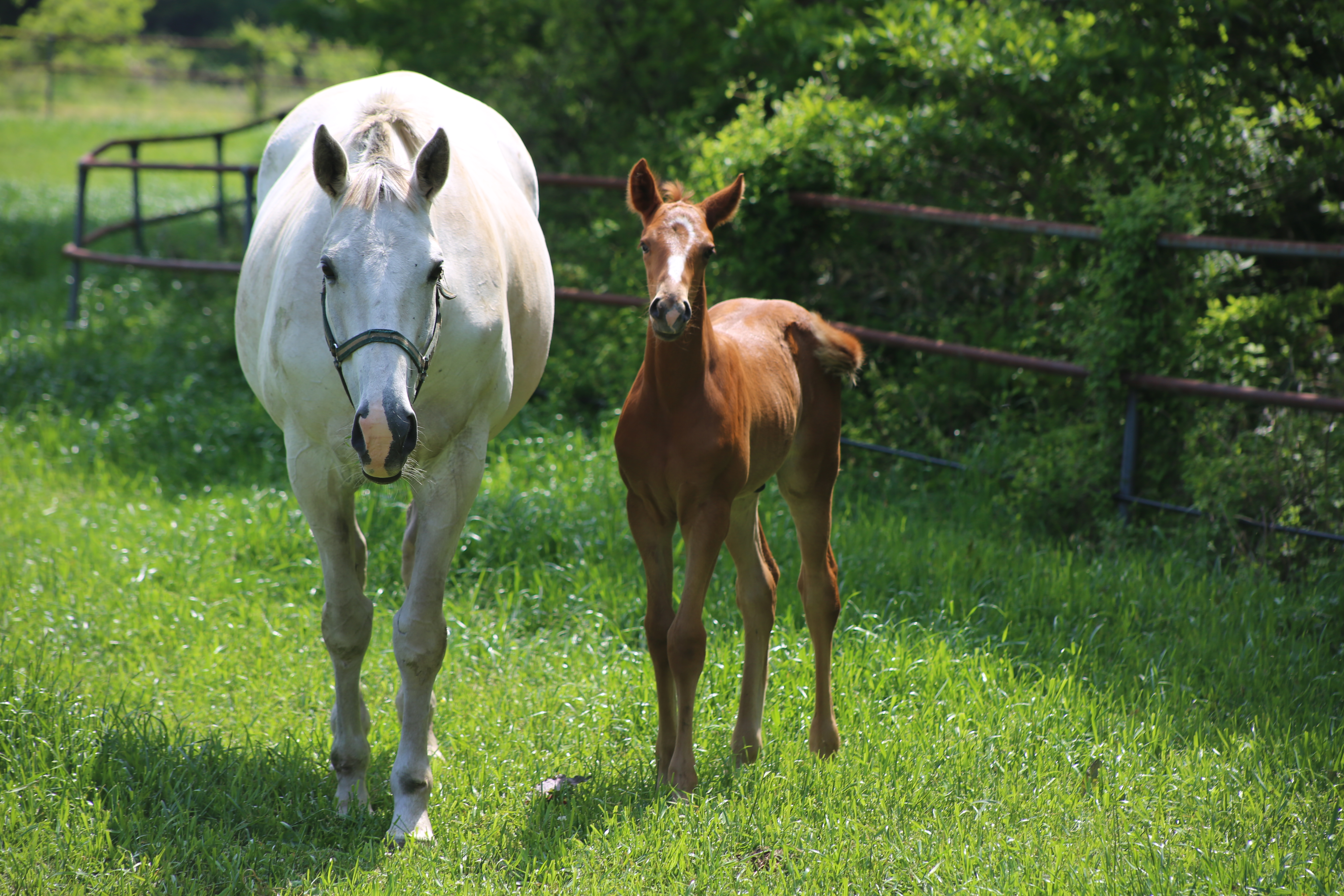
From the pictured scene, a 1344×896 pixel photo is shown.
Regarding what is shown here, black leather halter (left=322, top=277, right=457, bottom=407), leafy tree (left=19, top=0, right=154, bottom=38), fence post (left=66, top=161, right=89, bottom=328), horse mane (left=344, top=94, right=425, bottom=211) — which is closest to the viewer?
black leather halter (left=322, top=277, right=457, bottom=407)

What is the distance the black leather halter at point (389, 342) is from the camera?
2623 mm

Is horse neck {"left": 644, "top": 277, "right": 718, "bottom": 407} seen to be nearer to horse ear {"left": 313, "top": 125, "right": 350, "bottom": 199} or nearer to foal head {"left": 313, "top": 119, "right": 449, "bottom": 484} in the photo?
foal head {"left": 313, "top": 119, "right": 449, "bottom": 484}

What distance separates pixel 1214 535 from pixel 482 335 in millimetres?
3649

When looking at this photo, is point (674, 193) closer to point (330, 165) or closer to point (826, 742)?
point (330, 165)

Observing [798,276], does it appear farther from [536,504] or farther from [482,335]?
[482,335]

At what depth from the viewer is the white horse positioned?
8.79 ft

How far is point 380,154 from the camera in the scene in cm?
293

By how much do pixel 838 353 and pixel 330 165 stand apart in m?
1.75

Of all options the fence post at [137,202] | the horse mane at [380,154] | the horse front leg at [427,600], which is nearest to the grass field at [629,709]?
the horse front leg at [427,600]

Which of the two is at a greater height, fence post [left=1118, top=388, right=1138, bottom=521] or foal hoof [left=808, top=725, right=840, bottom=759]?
fence post [left=1118, top=388, right=1138, bottom=521]

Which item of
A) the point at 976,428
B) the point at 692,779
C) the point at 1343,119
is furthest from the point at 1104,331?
the point at 692,779

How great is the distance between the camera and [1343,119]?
5.43m

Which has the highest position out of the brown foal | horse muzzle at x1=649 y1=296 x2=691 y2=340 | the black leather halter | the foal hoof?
horse muzzle at x1=649 y1=296 x2=691 y2=340

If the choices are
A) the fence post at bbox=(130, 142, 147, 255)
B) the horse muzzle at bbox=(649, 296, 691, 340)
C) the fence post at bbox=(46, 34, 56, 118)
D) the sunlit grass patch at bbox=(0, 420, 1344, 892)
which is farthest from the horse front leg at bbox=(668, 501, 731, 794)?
the fence post at bbox=(46, 34, 56, 118)
